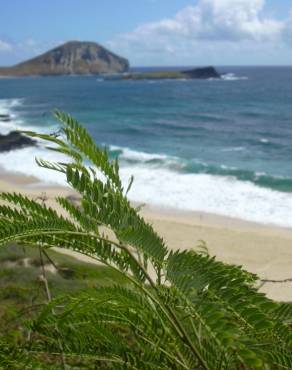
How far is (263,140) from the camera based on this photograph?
3666 cm

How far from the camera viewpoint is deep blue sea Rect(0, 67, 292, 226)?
2222 centimetres

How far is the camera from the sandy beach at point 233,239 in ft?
50.9

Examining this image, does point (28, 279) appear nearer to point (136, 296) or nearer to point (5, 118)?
point (136, 296)

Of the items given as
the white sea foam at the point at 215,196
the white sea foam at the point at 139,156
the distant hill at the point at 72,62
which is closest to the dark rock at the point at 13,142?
the white sea foam at the point at 139,156

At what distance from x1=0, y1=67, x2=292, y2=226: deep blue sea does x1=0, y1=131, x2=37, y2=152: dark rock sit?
3.57 ft

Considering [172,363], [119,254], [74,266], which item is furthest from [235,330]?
[74,266]

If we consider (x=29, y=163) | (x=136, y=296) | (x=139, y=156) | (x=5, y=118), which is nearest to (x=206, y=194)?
(x=139, y=156)

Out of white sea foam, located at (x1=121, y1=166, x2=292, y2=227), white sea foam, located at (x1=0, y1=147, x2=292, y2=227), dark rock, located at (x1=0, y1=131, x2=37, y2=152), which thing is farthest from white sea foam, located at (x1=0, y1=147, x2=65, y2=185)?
white sea foam, located at (x1=121, y1=166, x2=292, y2=227)

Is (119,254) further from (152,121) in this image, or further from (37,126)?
(152,121)

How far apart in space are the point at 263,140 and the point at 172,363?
117ft

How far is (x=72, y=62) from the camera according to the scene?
15338cm

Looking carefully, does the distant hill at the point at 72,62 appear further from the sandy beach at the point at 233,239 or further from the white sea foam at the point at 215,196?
the sandy beach at the point at 233,239

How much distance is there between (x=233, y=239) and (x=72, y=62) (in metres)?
143

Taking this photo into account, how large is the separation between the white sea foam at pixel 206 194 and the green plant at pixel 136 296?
1614 centimetres
